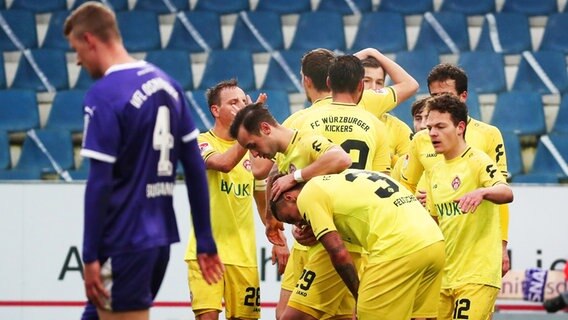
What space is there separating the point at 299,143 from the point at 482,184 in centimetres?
135

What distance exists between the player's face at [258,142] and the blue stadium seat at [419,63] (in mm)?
7622

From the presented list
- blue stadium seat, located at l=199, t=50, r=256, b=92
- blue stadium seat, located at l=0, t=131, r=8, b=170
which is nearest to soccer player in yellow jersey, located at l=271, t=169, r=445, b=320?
blue stadium seat, located at l=0, t=131, r=8, b=170

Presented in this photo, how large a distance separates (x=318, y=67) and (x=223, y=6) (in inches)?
307

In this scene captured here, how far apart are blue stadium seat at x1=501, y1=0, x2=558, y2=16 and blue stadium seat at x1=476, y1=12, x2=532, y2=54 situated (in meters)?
0.18

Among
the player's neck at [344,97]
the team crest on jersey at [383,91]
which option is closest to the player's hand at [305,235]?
the player's neck at [344,97]

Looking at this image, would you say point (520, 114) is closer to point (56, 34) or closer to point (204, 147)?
point (56, 34)

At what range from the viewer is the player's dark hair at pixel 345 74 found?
8141mm

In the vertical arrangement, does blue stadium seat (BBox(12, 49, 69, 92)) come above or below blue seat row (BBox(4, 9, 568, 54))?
below

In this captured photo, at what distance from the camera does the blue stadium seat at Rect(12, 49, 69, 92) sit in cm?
1534

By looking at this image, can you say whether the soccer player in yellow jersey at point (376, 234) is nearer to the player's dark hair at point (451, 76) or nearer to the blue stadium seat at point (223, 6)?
the player's dark hair at point (451, 76)

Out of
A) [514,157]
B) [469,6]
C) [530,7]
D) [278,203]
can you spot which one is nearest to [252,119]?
[278,203]

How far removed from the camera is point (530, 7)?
16250 mm

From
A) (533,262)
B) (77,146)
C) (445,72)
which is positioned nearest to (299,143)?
(445,72)

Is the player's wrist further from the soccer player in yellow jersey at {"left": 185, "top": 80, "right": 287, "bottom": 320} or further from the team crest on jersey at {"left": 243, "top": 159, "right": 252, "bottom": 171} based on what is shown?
the team crest on jersey at {"left": 243, "top": 159, "right": 252, "bottom": 171}
